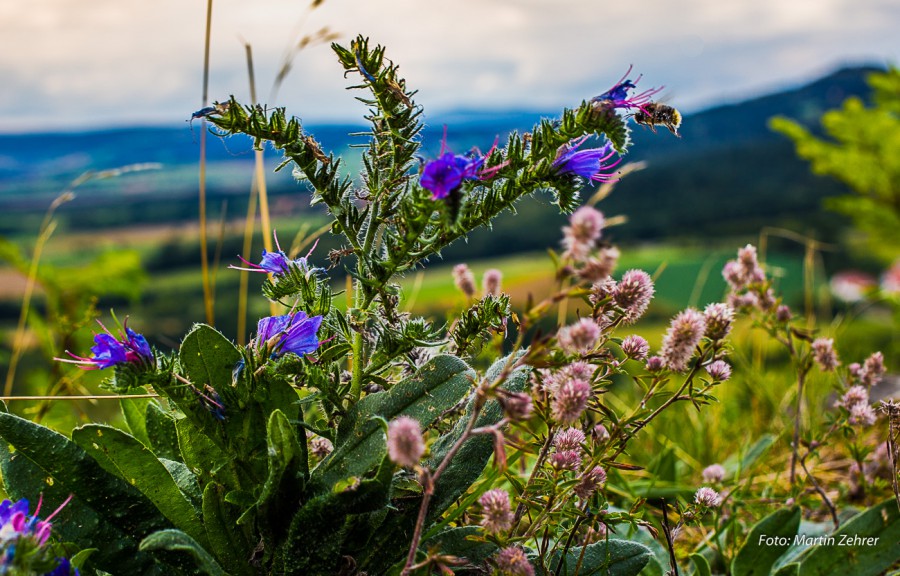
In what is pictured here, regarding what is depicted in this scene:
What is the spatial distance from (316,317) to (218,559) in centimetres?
50

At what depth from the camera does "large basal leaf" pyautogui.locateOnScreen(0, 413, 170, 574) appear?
1.39 metres

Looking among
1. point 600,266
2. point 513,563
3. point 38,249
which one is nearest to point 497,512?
point 513,563

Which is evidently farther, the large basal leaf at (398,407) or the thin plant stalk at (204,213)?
the thin plant stalk at (204,213)

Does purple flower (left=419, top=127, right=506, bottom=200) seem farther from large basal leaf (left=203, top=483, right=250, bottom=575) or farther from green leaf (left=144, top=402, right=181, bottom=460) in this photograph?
green leaf (left=144, top=402, right=181, bottom=460)

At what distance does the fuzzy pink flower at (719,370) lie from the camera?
148 centimetres

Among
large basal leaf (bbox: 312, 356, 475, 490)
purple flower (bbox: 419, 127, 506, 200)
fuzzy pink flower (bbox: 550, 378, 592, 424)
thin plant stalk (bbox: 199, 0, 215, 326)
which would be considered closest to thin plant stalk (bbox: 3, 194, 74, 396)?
thin plant stalk (bbox: 199, 0, 215, 326)

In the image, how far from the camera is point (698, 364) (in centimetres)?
138

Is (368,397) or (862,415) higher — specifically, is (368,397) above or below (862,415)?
above

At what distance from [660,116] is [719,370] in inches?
20.0

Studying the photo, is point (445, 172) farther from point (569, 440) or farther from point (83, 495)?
point (83, 495)

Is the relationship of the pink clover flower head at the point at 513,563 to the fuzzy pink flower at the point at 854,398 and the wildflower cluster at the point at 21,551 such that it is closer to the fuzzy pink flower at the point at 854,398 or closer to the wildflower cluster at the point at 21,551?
the wildflower cluster at the point at 21,551

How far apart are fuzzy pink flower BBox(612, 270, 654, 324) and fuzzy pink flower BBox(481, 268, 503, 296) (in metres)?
0.66

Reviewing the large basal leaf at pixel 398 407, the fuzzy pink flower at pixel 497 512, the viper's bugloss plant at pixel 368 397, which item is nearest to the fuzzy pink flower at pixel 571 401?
the viper's bugloss plant at pixel 368 397

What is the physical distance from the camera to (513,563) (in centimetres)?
121
